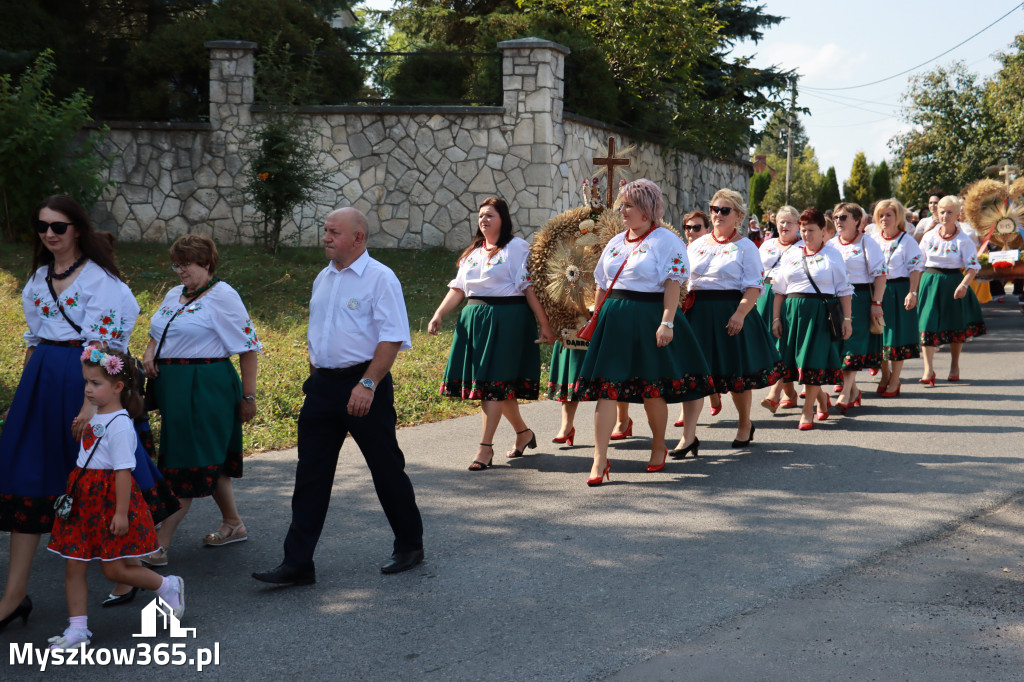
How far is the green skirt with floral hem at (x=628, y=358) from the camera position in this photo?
6.86 meters

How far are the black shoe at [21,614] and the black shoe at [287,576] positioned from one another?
0.97 m

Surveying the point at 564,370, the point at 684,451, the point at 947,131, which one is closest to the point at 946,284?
the point at 684,451

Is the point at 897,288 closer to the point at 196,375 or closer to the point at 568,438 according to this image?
the point at 568,438

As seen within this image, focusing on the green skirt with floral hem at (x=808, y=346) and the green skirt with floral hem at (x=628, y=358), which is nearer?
the green skirt with floral hem at (x=628, y=358)

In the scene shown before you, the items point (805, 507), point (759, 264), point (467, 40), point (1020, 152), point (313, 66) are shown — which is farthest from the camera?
point (1020, 152)

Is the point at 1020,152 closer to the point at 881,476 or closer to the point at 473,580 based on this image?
the point at 881,476

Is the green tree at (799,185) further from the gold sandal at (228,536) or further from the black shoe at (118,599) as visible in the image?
the black shoe at (118,599)

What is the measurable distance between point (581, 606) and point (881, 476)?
3.29m

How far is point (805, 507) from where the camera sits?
247 inches

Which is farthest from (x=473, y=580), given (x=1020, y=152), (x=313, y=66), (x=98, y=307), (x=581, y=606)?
Result: (x=1020, y=152)

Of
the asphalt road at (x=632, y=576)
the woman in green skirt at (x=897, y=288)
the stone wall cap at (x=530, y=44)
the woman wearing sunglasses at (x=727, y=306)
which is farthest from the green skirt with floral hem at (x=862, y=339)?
the stone wall cap at (x=530, y=44)

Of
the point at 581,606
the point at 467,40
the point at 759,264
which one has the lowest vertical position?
the point at 581,606

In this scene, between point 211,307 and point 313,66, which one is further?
point 313,66

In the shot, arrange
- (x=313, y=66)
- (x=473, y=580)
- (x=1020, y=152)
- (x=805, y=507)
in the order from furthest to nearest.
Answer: (x=1020, y=152)
(x=313, y=66)
(x=805, y=507)
(x=473, y=580)
